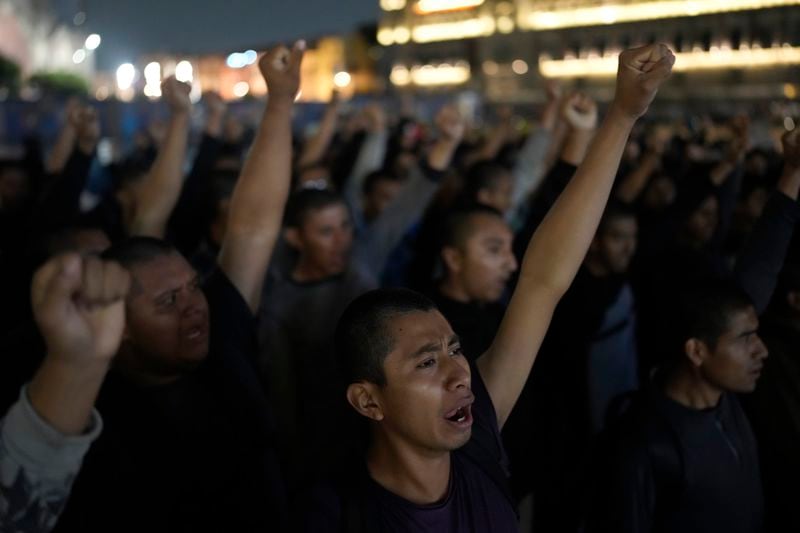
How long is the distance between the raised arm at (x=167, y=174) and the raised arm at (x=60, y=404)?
2.42 meters

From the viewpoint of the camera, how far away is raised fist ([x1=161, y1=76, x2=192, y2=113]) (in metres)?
4.08

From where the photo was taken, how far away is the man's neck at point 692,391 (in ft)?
10.1

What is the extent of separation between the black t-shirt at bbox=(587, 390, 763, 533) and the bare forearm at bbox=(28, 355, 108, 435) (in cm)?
185

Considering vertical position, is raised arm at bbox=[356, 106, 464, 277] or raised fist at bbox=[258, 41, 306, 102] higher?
raised fist at bbox=[258, 41, 306, 102]

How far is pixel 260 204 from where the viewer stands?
322 centimetres

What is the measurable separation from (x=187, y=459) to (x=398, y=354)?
0.79 metres

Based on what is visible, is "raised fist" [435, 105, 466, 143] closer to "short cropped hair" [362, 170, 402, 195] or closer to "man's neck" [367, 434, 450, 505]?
"short cropped hair" [362, 170, 402, 195]

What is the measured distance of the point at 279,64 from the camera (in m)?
3.15

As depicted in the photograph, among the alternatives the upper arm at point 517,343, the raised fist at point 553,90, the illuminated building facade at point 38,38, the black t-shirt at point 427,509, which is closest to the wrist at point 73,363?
the black t-shirt at point 427,509

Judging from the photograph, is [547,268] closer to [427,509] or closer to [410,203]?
[427,509]

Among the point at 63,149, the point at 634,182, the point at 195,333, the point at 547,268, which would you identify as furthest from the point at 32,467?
the point at 634,182

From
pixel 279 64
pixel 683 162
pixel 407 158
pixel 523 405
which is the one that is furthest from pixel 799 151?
pixel 683 162

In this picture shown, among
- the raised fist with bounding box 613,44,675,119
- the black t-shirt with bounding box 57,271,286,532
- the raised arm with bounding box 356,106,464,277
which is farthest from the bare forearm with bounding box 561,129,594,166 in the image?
the raised arm with bounding box 356,106,464,277

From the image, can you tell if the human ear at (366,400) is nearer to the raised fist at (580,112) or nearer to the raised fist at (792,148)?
the raised fist at (580,112)
